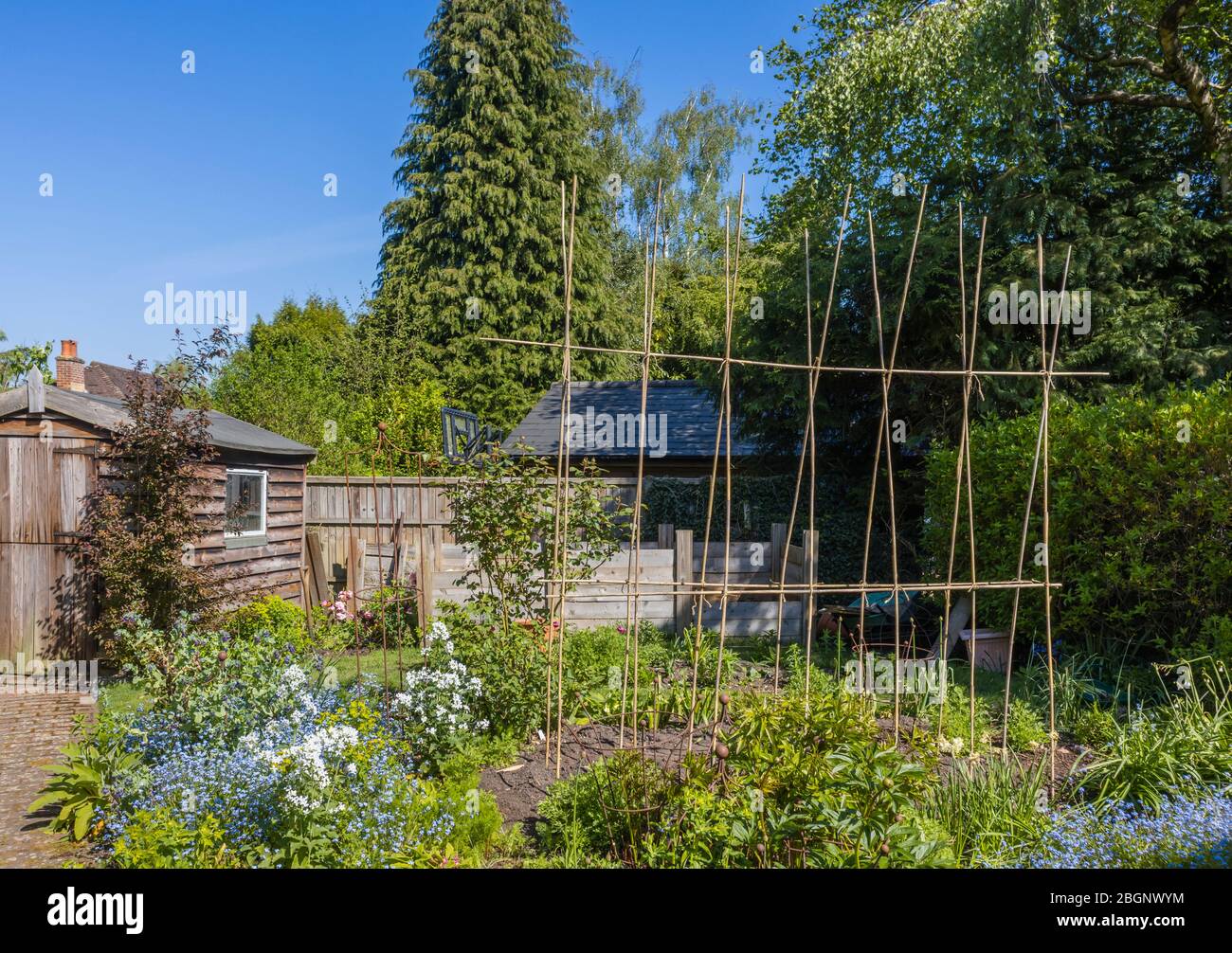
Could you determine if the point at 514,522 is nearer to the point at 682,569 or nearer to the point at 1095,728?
the point at 682,569

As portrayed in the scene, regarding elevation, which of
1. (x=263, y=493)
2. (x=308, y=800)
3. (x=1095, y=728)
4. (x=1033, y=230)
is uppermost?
(x=1033, y=230)

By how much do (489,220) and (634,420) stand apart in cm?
1052

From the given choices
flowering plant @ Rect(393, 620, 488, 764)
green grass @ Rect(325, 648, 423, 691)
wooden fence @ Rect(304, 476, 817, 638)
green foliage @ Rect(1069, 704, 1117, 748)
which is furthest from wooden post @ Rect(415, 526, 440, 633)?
green foliage @ Rect(1069, 704, 1117, 748)

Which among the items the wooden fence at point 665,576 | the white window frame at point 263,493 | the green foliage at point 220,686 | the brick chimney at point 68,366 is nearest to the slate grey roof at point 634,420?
the white window frame at point 263,493

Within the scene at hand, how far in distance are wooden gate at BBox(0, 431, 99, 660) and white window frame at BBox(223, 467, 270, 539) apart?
1.73 metres

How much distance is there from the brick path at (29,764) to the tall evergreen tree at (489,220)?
15.2 m

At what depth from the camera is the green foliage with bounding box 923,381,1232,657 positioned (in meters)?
5.72

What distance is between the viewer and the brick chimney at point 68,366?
10.4 meters

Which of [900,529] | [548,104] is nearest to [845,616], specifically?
[900,529]

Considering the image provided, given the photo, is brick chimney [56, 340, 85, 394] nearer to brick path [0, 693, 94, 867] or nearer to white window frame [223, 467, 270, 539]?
white window frame [223, 467, 270, 539]

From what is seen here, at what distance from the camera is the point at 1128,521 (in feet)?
20.4

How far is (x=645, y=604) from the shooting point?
8.38 metres

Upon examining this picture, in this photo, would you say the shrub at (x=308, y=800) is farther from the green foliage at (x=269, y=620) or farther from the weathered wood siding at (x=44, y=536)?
the weathered wood siding at (x=44, y=536)

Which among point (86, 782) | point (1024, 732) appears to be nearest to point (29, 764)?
point (86, 782)
